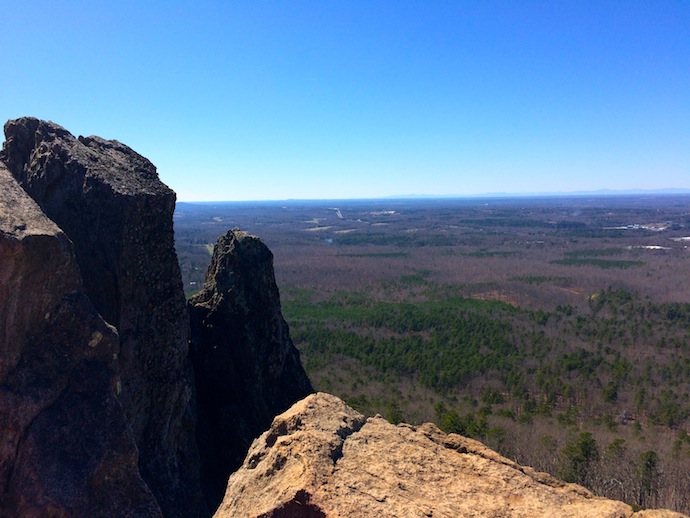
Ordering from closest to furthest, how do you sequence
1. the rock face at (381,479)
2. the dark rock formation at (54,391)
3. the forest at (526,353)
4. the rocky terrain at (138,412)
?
the rock face at (381,479), the rocky terrain at (138,412), the dark rock formation at (54,391), the forest at (526,353)

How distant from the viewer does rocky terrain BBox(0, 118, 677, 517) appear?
637 cm

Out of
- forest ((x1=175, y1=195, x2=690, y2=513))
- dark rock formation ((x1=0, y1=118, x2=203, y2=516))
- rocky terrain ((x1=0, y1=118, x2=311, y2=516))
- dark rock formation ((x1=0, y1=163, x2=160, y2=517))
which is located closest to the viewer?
dark rock formation ((x1=0, y1=163, x2=160, y2=517))

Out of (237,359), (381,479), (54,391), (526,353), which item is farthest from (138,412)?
(526,353)

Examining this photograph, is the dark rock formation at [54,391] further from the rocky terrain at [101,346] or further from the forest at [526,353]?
the forest at [526,353]

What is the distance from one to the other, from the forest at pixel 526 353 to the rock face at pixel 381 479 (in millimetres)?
20975

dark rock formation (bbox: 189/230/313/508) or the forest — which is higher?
dark rock formation (bbox: 189/230/313/508)

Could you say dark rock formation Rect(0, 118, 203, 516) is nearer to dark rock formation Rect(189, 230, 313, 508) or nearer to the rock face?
dark rock formation Rect(189, 230, 313, 508)

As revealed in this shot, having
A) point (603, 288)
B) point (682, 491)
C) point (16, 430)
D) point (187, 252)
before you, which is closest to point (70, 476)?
point (16, 430)

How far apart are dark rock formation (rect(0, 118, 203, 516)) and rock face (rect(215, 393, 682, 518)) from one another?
3.95m

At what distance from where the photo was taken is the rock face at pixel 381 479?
19.4ft

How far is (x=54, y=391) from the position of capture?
25.0 ft

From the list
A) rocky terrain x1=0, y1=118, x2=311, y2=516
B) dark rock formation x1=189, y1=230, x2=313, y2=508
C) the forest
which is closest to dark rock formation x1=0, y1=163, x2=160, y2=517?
rocky terrain x1=0, y1=118, x2=311, y2=516

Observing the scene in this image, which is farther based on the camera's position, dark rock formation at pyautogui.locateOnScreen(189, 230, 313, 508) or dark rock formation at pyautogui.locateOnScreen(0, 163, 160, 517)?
dark rock formation at pyautogui.locateOnScreen(189, 230, 313, 508)

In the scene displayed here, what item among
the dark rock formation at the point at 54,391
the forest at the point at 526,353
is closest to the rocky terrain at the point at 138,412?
the dark rock formation at the point at 54,391
